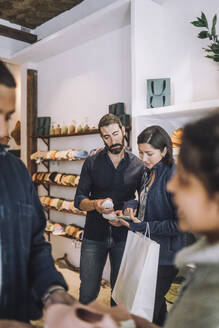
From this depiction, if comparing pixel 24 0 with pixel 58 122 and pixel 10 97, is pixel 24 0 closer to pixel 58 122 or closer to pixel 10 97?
pixel 58 122

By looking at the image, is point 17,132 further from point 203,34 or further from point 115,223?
point 115,223

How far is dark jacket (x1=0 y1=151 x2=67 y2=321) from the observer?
3.00 feet

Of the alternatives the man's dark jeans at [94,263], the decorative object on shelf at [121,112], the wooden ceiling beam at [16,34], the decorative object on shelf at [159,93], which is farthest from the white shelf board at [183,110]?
the wooden ceiling beam at [16,34]

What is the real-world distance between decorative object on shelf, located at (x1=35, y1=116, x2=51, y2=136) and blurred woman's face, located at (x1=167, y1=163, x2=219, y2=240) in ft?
13.3

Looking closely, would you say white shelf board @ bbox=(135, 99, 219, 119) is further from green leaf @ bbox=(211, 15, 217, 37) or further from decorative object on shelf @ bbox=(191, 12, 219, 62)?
green leaf @ bbox=(211, 15, 217, 37)

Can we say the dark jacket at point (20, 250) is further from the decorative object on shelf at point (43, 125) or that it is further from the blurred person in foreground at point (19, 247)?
the decorative object on shelf at point (43, 125)

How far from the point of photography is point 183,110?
264cm

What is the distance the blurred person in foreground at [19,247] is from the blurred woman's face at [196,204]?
17.4 inches

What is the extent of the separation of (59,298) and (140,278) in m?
0.85

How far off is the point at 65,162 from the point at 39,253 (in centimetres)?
342

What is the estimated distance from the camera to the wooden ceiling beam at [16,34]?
4574 millimetres

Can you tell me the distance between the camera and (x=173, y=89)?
316 centimetres

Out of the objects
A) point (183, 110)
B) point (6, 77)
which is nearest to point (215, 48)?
point (183, 110)

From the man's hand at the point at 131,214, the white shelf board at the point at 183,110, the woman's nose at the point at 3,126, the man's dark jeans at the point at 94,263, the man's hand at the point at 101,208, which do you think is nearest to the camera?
the woman's nose at the point at 3,126
